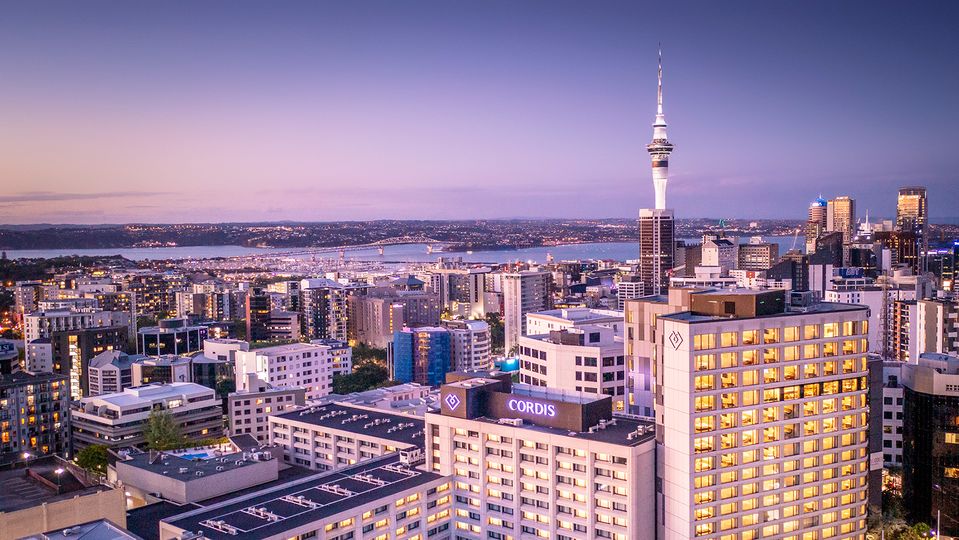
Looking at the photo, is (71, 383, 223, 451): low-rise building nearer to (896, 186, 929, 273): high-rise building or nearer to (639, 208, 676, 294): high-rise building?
(639, 208, 676, 294): high-rise building

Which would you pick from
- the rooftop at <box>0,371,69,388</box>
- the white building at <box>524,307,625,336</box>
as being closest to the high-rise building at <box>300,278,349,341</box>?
the rooftop at <box>0,371,69,388</box>

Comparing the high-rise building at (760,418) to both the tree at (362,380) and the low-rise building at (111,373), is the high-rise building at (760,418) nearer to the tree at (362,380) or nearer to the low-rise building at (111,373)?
the tree at (362,380)

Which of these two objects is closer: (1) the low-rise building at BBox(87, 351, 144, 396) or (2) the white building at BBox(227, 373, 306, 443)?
(2) the white building at BBox(227, 373, 306, 443)

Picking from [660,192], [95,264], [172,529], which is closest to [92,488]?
[172,529]

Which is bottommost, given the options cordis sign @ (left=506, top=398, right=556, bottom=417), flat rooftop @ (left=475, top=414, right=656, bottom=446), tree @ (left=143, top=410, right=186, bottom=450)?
tree @ (left=143, top=410, right=186, bottom=450)

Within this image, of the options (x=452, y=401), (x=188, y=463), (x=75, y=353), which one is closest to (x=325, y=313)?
(x=75, y=353)

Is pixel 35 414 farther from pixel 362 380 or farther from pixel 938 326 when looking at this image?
pixel 938 326

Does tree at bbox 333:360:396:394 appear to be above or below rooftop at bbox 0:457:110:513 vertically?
below
